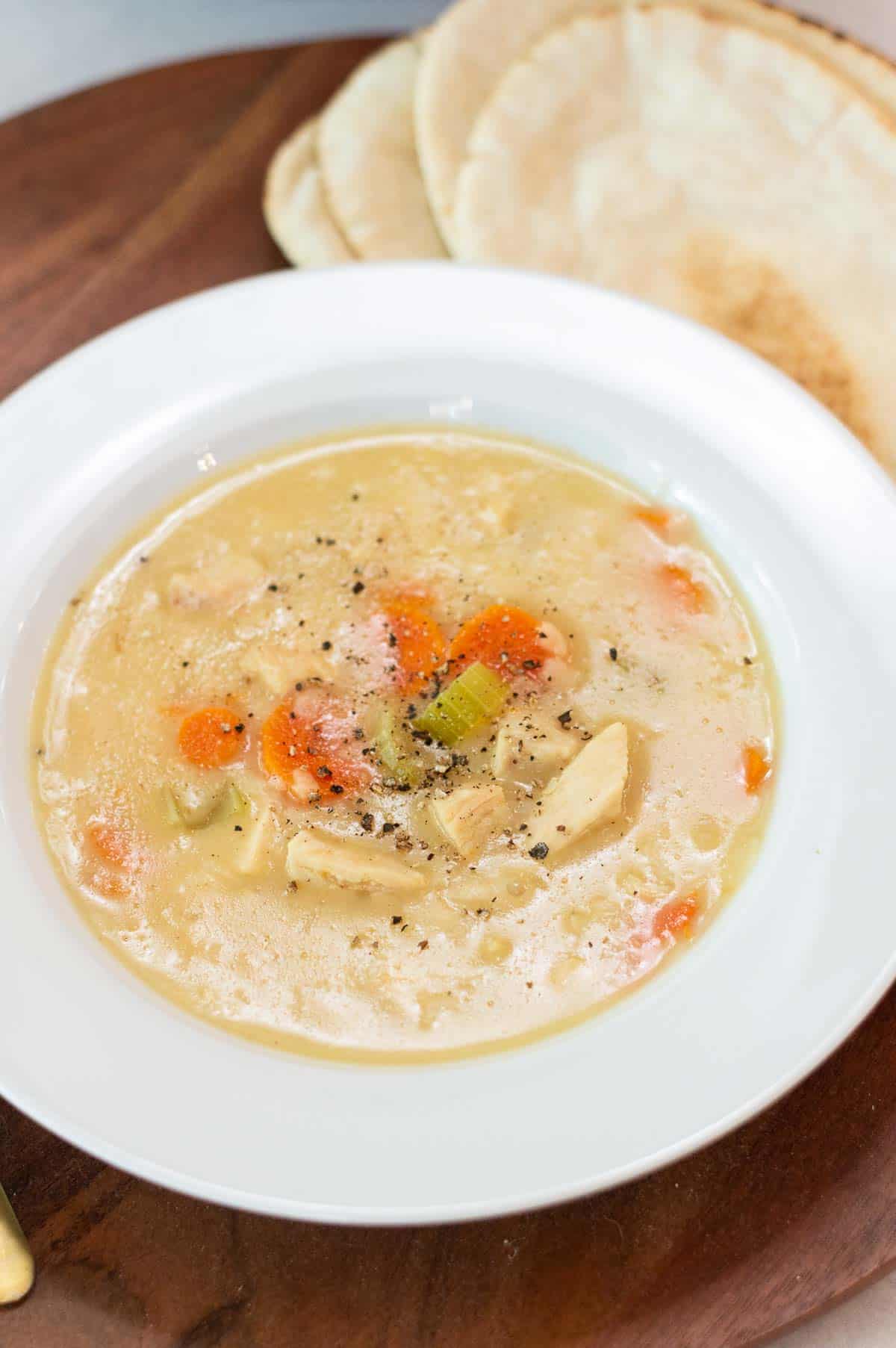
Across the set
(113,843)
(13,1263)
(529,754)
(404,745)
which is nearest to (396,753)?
(404,745)

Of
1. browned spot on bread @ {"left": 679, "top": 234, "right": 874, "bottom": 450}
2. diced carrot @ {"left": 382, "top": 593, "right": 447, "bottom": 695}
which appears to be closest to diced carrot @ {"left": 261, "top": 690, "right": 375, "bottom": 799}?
diced carrot @ {"left": 382, "top": 593, "right": 447, "bottom": 695}

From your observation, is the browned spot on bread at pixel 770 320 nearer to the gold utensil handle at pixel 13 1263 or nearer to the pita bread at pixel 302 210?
the pita bread at pixel 302 210

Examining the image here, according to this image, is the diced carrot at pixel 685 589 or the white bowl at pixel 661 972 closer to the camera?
the white bowl at pixel 661 972

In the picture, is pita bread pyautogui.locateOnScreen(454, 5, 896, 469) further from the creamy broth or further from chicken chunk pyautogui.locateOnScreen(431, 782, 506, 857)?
chicken chunk pyautogui.locateOnScreen(431, 782, 506, 857)

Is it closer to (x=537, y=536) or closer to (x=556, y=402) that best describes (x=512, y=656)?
(x=537, y=536)

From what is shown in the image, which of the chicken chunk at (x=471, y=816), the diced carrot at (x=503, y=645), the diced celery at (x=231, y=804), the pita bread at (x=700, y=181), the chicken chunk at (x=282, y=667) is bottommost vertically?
the diced celery at (x=231, y=804)

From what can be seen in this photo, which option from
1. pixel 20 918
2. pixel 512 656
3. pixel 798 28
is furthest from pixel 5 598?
pixel 798 28

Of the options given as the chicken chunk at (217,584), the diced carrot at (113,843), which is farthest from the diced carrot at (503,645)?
the diced carrot at (113,843)
